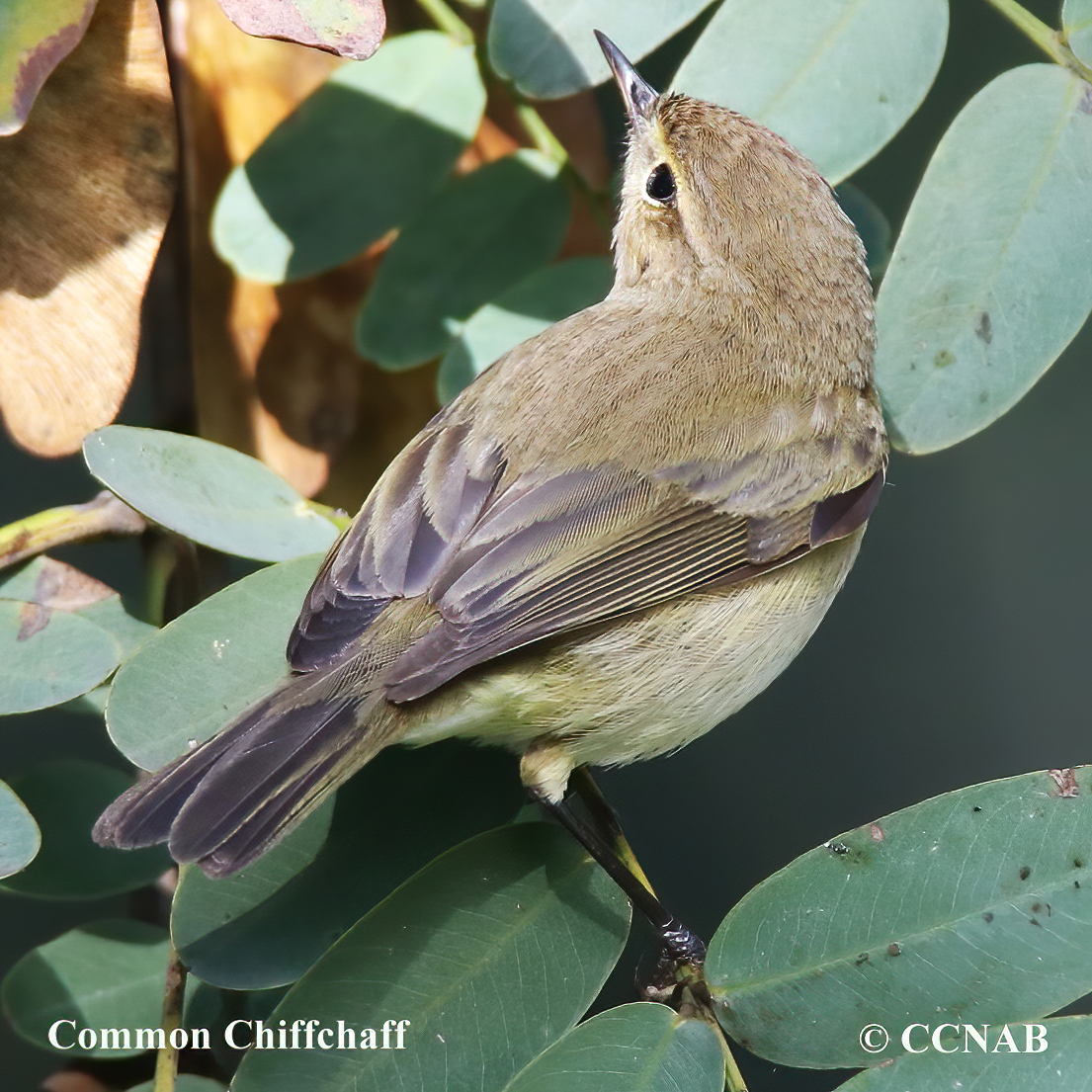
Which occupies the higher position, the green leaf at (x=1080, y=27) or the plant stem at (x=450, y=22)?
the plant stem at (x=450, y=22)

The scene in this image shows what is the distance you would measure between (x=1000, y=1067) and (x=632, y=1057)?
37 centimetres

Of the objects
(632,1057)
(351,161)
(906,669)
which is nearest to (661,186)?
(351,161)

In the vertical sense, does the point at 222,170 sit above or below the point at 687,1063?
above

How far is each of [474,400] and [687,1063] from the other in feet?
3.21

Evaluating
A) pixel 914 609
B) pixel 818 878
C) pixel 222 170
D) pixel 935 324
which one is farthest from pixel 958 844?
pixel 914 609

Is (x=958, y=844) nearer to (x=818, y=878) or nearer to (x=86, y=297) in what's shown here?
(x=818, y=878)

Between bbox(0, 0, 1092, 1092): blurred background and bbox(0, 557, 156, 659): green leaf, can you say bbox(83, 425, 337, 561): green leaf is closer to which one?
bbox(0, 557, 156, 659): green leaf

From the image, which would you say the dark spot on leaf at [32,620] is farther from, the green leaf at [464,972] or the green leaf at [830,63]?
the green leaf at [830,63]

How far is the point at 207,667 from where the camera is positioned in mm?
Result: 1559

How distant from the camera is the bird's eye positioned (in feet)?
6.79

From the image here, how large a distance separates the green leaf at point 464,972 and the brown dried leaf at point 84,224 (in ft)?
2.34

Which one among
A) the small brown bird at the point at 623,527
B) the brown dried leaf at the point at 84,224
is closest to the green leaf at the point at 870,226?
the small brown bird at the point at 623,527

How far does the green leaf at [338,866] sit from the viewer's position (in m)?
1.43

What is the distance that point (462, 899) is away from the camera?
1.46 m
